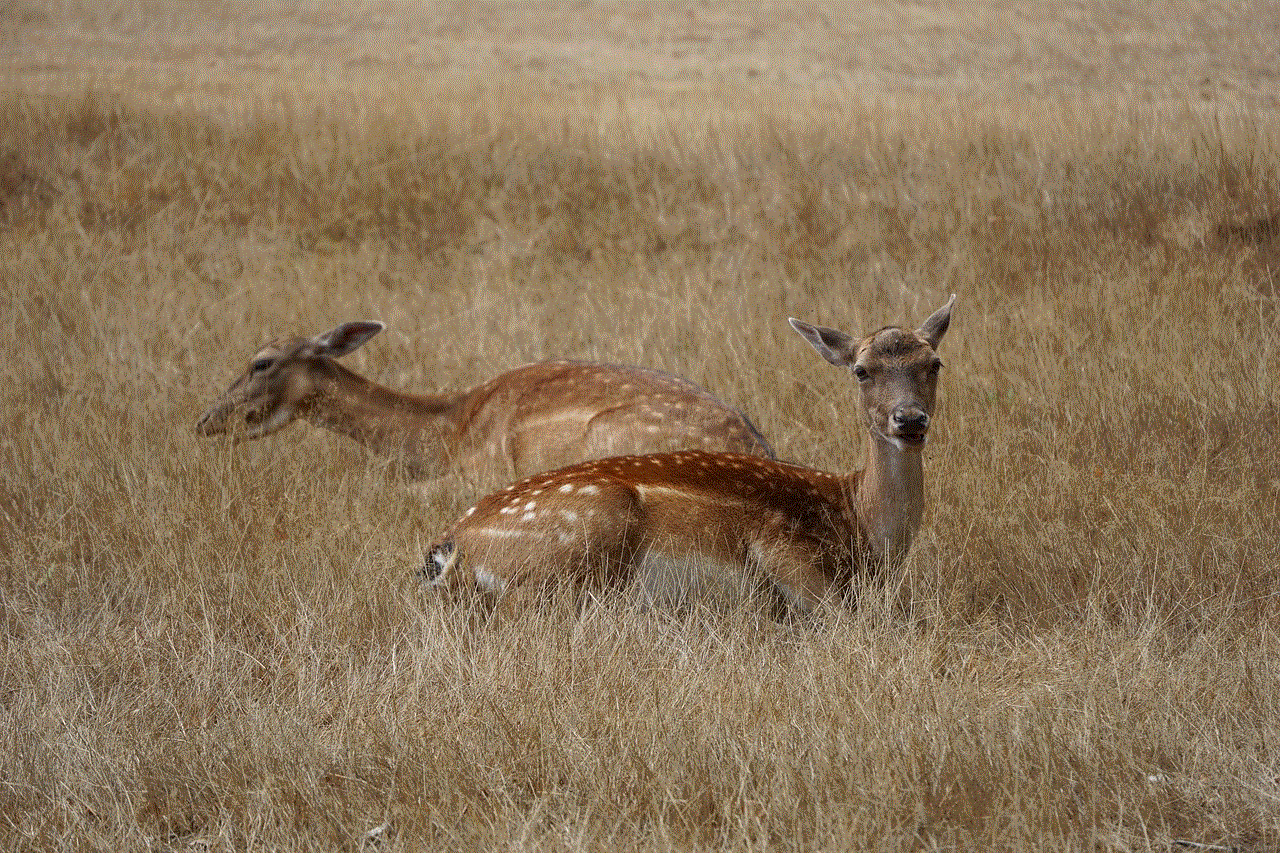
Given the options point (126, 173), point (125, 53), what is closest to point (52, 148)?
point (126, 173)

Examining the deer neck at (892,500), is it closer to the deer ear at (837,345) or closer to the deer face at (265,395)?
the deer ear at (837,345)

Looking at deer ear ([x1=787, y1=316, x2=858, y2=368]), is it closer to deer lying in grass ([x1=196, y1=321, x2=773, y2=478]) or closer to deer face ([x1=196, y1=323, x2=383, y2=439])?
deer lying in grass ([x1=196, y1=321, x2=773, y2=478])

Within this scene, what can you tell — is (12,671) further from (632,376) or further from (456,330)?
(456,330)

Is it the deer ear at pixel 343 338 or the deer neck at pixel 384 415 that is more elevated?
the deer ear at pixel 343 338

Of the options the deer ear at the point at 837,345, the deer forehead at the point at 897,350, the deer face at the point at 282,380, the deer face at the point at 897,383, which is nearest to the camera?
the deer face at the point at 897,383

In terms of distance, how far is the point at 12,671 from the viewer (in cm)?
418

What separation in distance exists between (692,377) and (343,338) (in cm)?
181

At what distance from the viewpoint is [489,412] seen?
6793mm

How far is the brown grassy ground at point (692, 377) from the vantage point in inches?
131

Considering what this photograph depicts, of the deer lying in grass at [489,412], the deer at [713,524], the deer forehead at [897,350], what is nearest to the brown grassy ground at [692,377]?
the deer at [713,524]

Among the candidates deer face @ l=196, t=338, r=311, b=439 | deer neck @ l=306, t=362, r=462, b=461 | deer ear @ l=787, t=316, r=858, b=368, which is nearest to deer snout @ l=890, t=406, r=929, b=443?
deer ear @ l=787, t=316, r=858, b=368

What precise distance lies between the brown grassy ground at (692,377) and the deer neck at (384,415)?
232 mm

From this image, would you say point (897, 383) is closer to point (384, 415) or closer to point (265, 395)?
point (384, 415)

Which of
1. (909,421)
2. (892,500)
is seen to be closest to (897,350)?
(909,421)
